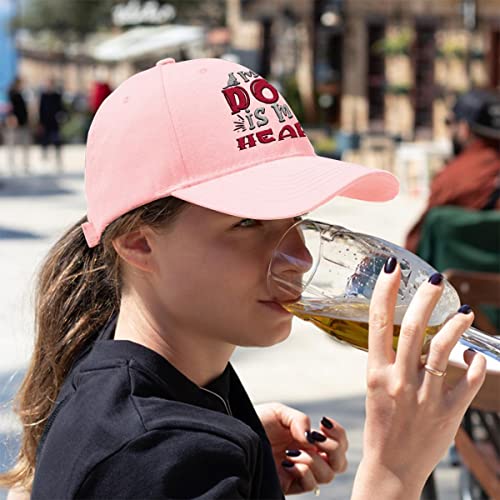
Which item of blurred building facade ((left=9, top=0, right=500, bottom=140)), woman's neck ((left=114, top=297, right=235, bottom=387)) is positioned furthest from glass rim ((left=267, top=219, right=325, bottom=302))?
blurred building facade ((left=9, top=0, right=500, bottom=140))

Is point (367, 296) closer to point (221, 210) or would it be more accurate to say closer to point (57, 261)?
point (221, 210)

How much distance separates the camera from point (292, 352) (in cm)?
551

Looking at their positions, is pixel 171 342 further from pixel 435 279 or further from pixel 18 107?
pixel 18 107

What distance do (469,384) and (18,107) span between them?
17.0m

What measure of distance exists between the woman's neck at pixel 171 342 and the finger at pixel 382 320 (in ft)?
0.82

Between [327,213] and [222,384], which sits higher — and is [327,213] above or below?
below

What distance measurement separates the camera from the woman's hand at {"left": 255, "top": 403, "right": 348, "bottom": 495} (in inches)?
58.6

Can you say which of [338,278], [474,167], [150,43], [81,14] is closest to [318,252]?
[338,278]

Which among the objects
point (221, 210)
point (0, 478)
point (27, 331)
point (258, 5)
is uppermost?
point (221, 210)

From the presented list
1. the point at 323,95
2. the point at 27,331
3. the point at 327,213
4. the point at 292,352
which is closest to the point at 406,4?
the point at 323,95

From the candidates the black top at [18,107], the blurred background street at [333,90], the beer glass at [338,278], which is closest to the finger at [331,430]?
the beer glass at [338,278]

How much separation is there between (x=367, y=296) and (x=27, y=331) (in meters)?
0.67

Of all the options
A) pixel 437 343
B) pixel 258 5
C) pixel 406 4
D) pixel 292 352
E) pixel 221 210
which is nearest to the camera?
pixel 437 343

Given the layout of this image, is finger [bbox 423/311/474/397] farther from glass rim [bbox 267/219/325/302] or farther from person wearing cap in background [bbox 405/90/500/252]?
person wearing cap in background [bbox 405/90/500/252]
